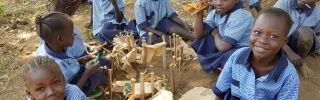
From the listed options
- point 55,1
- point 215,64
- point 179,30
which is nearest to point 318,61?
point 215,64

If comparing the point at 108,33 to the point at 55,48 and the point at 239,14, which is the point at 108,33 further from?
the point at 239,14

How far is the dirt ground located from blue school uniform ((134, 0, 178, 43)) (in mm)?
413

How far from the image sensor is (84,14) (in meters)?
5.27

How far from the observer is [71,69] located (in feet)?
9.55

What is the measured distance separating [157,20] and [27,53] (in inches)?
59.4

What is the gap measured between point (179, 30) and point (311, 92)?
157 cm

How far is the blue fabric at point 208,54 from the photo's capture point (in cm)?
336

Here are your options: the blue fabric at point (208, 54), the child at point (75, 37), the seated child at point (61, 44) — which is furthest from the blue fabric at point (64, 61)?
the blue fabric at point (208, 54)

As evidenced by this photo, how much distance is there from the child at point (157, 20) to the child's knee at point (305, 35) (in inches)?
47.1

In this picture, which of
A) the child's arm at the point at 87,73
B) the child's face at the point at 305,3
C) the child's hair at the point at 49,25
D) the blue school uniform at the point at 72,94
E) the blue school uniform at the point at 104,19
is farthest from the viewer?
the blue school uniform at the point at 104,19

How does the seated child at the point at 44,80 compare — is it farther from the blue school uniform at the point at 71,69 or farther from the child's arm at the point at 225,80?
the child's arm at the point at 225,80

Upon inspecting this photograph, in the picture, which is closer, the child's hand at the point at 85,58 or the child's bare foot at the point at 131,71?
the child's hand at the point at 85,58

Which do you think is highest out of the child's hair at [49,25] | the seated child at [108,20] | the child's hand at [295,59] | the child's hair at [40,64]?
the child's hair at [49,25]

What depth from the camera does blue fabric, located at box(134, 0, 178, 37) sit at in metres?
3.96
